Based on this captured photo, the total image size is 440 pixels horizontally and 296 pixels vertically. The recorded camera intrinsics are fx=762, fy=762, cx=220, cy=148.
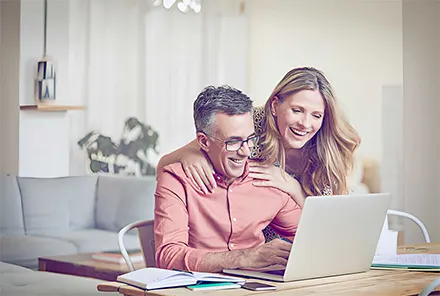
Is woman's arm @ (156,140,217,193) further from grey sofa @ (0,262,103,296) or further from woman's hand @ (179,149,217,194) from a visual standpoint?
grey sofa @ (0,262,103,296)

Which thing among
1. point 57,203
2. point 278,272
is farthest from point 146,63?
point 278,272

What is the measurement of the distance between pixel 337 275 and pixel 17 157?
48.0 inches

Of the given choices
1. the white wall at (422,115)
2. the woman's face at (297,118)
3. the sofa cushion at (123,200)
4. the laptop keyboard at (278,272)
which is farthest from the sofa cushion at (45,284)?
the white wall at (422,115)

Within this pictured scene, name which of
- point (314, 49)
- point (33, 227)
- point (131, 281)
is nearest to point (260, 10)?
point (314, 49)

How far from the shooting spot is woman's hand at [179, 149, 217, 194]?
115 inches

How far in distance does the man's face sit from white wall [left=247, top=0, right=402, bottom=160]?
21 centimetres

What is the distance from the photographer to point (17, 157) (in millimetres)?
2781

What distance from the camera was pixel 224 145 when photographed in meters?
2.93

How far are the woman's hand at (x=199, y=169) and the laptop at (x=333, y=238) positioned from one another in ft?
1.55

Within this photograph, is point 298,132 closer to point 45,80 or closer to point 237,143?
point 237,143

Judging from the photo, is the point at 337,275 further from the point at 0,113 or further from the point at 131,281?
the point at 0,113

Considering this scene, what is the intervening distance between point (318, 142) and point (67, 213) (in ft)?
3.54

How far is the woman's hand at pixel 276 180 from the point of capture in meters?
3.06

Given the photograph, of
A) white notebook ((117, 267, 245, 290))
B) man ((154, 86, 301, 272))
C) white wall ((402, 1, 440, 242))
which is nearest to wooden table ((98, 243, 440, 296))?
white notebook ((117, 267, 245, 290))
